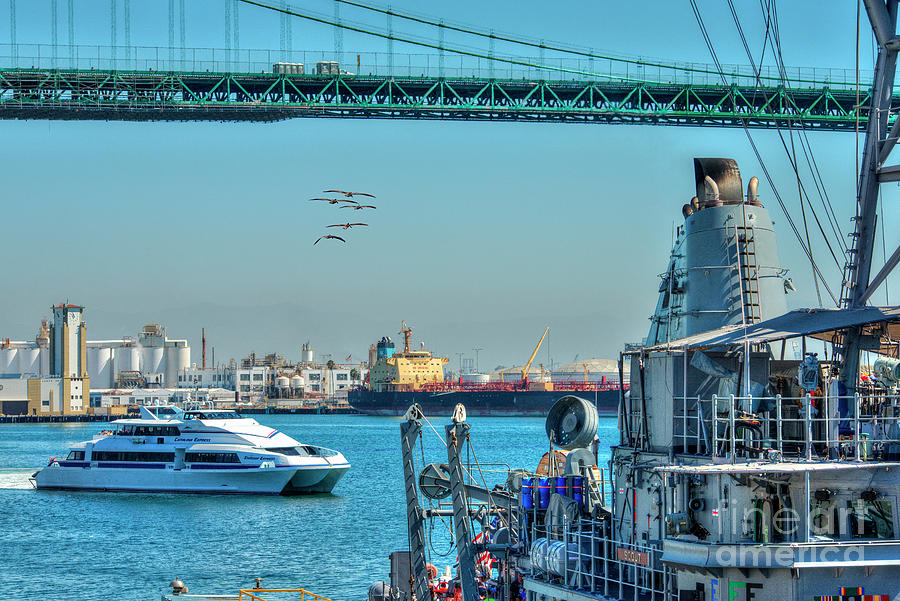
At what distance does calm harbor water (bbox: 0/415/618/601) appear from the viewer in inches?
1377

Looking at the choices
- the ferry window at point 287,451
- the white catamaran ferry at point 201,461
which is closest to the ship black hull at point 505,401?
the ferry window at point 287,451

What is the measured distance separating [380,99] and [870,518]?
8927 centimetres

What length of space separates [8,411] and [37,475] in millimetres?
137772

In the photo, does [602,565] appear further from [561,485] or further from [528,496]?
[528,496]

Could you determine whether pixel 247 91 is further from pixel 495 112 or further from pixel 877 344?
pixel 877 344

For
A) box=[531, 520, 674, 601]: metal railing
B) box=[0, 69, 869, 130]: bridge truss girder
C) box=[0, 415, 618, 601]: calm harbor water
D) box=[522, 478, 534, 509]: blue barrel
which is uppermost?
box=[0, 69, 869, 130]: bridge truss girder

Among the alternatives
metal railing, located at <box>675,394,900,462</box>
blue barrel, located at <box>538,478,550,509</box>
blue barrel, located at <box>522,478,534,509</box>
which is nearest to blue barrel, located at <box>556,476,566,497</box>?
blue barrel, located at <box>538,478,550,509</box>

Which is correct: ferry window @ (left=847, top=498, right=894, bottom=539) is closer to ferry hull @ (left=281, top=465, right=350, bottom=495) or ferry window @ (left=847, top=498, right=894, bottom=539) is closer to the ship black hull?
ferry hull @ (left=281, top=465, right=350, bottom=495)

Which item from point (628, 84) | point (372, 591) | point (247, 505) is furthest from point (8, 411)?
point (372, 591)

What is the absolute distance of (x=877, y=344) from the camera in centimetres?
1428

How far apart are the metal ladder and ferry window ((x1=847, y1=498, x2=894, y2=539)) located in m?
4.72

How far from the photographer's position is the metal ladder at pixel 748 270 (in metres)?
17.2

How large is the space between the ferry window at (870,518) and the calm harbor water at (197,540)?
60.1 ft

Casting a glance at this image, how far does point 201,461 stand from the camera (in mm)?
60312
